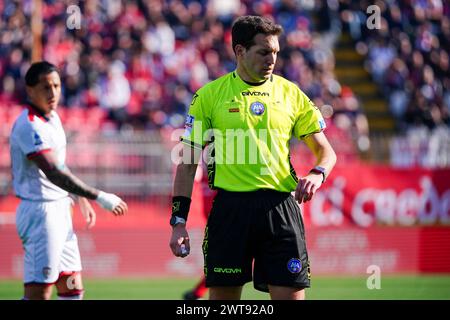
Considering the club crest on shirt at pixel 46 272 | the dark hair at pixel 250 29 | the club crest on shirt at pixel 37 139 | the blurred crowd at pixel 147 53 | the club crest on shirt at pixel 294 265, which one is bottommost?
the club crest on shirt at pixel 46 272

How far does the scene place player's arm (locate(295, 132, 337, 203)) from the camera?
20.9 feet

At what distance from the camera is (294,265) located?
6.54 metres

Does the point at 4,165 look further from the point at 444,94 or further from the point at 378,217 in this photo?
the point at 444,94

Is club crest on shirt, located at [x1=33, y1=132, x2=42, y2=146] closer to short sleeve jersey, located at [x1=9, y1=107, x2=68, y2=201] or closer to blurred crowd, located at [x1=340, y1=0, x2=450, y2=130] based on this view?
short sleeve jersey, located at [x1=9, y1=107, x2=68, y2=201]

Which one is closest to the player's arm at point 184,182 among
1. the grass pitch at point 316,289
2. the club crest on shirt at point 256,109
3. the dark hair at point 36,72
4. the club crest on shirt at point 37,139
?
the club crest on shirt at point 256,109

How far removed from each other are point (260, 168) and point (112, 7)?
17041 mm

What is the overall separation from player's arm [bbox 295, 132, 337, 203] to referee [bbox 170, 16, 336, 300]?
1cm

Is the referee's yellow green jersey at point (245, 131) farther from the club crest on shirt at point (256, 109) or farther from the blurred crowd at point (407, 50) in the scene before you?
the blurred crowd at point (407, 50)

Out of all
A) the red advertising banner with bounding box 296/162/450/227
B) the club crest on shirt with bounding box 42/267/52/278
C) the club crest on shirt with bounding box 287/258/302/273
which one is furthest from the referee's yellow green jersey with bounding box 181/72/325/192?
the red advertising banner with bounding box 296/162/450/227

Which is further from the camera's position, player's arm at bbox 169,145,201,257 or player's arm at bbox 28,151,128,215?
player's arm at bbox 28,151,128,215

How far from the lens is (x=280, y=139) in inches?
265

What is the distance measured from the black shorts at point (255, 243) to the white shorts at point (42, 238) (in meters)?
1.70

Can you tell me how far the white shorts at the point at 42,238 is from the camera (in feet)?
25.6
